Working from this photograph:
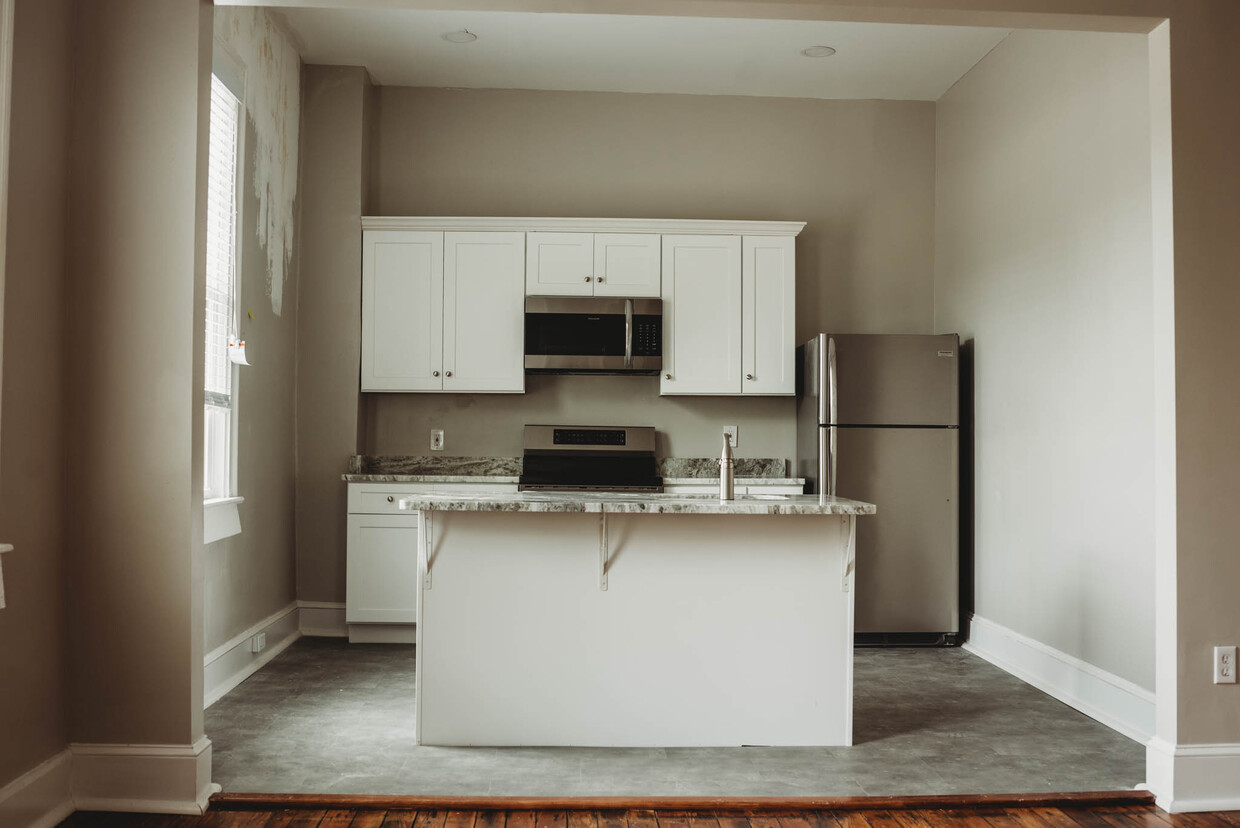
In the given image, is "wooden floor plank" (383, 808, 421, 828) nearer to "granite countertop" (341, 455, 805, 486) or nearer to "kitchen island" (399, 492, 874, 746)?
"kitchen island" (399, 492, 874, 746)

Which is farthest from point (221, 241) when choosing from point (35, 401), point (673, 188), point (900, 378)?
point (900, 378)

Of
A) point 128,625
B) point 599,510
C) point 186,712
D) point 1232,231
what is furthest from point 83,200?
point 1232,231

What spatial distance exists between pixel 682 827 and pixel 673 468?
2.85 metres

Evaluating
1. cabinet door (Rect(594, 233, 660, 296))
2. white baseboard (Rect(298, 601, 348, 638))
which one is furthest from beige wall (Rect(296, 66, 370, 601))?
cabinet door (Rect(594, 233, 660, 296))

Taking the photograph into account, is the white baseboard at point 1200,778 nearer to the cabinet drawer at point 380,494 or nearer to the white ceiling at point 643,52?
the cabinet drawer at point 380,494

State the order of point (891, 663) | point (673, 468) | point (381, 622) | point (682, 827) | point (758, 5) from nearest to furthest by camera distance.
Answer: point (682, 827) < point (758, 5) < point (891, 663) < point (381, 622) < point (673, 468)

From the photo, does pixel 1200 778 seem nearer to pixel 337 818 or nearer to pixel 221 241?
pixel 337 818

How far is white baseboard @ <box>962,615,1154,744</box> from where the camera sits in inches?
133

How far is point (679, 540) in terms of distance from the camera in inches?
122

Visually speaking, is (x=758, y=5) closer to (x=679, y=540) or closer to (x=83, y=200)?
(x=679, y=540)

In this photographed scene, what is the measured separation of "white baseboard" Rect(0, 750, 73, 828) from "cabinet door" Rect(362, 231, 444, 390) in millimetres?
2642

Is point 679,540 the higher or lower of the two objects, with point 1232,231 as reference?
lower

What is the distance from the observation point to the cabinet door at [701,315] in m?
4.98

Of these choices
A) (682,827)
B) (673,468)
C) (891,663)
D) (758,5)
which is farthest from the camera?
(673,468)
